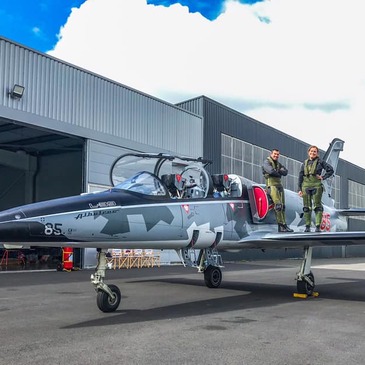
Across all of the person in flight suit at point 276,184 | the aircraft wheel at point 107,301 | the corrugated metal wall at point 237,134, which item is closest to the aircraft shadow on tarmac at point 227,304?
the aircraft wheel at point 107,301

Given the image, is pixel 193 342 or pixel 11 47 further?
pixel 11 47

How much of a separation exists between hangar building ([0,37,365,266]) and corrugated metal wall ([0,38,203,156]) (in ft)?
0.14

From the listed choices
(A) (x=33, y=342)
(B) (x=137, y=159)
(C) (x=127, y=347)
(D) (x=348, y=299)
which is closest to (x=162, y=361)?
(C) (x=127, y=347)

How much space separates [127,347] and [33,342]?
4.18 feet

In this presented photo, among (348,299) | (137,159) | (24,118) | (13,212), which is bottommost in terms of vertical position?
(348,299)

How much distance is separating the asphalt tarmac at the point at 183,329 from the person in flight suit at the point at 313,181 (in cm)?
214

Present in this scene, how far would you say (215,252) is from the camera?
12109mm

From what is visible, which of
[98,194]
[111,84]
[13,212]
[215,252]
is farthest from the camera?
[111,84]

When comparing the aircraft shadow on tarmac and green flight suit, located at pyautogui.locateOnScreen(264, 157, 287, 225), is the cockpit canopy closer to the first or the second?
the aircraft shadow on tarmac

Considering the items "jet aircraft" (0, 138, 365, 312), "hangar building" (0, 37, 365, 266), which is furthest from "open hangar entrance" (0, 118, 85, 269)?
"jet aircraft" (0, 138, 365, 312)

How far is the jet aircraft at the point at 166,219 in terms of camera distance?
6.95 meters

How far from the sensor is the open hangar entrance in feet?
89.7

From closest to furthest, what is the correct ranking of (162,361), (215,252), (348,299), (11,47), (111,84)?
(162,361)
(348,299)
(215,252)
(11,47)
(111,84)

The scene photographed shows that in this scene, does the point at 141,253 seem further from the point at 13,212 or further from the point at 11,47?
the point at 13,212
